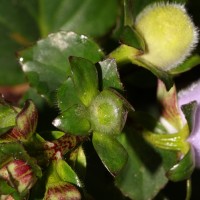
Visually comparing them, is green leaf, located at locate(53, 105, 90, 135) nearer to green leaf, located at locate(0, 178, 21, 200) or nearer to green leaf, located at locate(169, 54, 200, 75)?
green leaf, located at locate(0, 178, 21, 200)

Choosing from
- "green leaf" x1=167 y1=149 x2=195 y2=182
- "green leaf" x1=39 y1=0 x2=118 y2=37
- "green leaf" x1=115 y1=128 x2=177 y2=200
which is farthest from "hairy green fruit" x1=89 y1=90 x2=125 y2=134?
"green leaf" x1=39 y1=0 x2=118 y2=37

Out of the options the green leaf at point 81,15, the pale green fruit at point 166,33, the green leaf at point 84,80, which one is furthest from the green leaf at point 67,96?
the green leaf at point 81,15

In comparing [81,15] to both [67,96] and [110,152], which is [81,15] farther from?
[110,152]

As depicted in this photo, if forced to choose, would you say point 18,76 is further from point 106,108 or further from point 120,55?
point 106,108

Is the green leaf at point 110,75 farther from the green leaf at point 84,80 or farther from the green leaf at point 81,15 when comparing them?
the green leaf at point 81,15

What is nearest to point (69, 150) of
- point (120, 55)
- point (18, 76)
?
point (120, 55)

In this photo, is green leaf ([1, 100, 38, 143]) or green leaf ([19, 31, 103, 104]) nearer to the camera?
green leaf ([1, 100, 38, 143])

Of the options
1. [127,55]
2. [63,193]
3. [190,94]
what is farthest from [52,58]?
[63,193]
